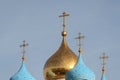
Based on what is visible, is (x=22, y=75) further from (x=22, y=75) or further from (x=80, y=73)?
(x=80, y=73)

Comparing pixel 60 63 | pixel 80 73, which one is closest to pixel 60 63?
pixel 60 63

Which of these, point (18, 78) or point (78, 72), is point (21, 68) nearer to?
point (18, 78)

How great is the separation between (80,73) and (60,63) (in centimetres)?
148

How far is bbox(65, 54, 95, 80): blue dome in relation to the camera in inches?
1063

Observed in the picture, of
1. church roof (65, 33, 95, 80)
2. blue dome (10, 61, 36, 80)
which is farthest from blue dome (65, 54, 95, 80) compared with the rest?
blue dome (10, 61, 36, 80)

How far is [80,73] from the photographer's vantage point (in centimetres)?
2705

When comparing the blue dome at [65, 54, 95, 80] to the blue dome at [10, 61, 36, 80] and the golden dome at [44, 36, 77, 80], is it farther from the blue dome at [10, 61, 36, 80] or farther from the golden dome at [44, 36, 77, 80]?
the blue dome at [10, 61, 36, 80]

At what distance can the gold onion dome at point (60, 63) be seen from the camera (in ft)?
92.5

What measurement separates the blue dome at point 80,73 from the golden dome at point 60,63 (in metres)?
0.88

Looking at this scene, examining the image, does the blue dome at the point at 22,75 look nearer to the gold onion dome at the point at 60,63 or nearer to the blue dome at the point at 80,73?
the gold onion dome at the point at 60,63

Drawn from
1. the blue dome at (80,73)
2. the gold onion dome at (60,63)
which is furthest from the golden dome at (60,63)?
the blue dome at (80,73)

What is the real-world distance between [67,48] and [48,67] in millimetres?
1054

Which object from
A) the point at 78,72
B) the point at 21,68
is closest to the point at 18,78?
the point at 21,68

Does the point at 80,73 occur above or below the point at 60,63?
below
